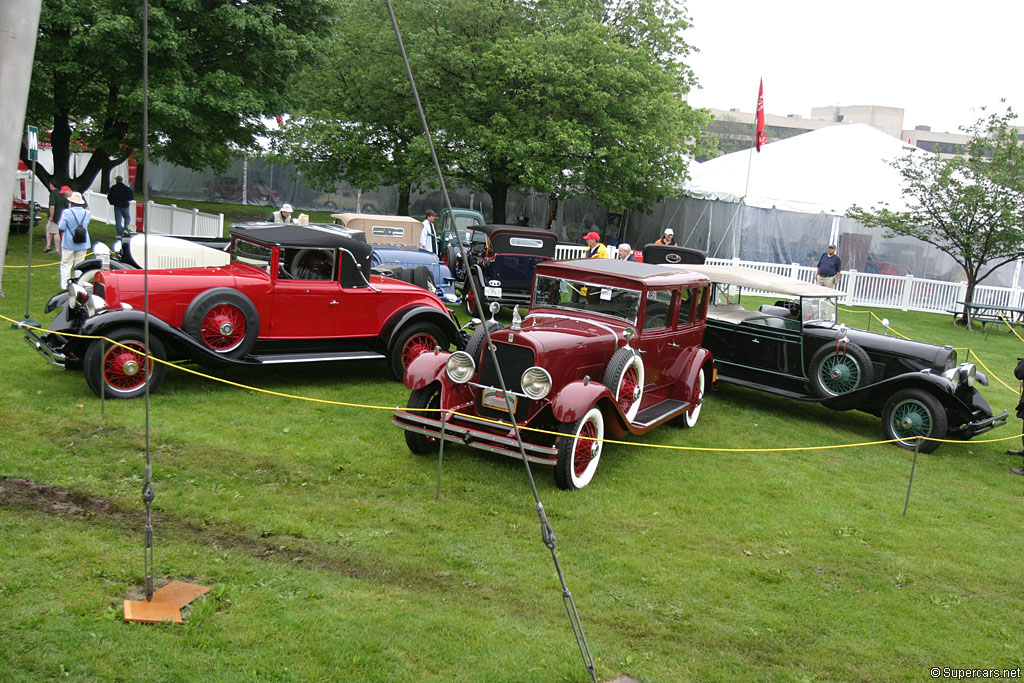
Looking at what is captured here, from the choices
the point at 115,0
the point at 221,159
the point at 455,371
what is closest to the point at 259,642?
the point at 455,371

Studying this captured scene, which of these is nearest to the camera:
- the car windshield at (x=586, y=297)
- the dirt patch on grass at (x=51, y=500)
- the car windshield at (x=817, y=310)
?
the dirt patch on grass at (x=51, y=500)

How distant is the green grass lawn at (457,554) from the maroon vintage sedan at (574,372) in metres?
0.42

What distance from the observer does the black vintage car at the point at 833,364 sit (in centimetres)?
922

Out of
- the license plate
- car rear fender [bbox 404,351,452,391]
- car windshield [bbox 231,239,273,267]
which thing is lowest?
the license plate

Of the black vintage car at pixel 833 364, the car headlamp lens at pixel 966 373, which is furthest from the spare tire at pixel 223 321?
the car headlamp lens at pixel 966 373

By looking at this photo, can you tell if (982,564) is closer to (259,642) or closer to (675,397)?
(675,397)

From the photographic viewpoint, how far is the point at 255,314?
8867mm

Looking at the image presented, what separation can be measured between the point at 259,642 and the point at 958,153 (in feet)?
77.4

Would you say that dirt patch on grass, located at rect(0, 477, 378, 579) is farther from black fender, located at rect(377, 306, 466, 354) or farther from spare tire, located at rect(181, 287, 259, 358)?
black fender, located at rect(377, 306, 466, 354)

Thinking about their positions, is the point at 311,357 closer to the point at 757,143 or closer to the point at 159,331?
the point at 159,331

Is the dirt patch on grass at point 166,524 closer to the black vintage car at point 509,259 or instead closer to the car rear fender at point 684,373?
the car rear fender at point 684,373

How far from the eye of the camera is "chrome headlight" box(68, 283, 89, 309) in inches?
332

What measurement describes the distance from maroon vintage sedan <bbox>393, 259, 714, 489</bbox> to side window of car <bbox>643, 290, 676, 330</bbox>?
0.01 m

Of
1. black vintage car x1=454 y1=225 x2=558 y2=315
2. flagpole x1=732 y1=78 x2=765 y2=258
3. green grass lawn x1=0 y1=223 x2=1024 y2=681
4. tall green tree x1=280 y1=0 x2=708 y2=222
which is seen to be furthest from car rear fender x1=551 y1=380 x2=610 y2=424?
flagpole x1=732 y1=78 x2=765 y2=258
